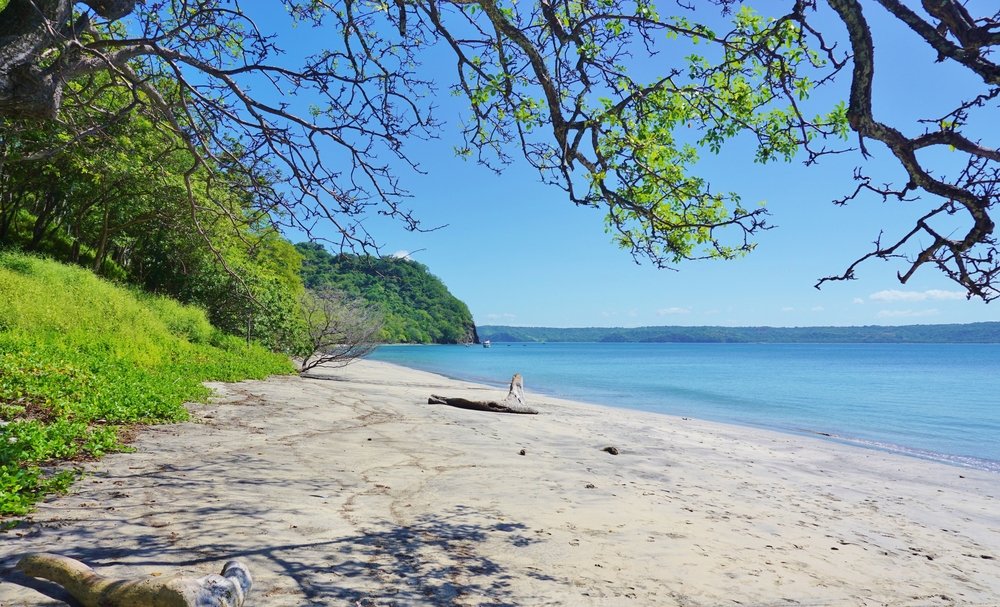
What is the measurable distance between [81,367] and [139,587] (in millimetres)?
8315

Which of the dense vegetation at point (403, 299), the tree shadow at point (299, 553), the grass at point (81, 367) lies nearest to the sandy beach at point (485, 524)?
the tree shadow at point (299, 553)

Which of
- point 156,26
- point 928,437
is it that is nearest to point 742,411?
point 928,437

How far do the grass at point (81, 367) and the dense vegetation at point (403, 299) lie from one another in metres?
3.15

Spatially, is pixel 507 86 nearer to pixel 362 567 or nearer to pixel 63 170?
pixel 362 567

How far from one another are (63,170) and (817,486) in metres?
23.9

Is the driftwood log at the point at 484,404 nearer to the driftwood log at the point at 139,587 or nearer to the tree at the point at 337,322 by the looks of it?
the tree at the point at 337,322

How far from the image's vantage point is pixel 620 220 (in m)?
5.28

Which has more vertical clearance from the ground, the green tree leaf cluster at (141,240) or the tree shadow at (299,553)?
the green tree leaf cluster at (141,240)

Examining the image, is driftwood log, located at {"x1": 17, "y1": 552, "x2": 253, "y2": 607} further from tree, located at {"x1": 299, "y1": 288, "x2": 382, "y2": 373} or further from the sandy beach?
tree, located at {"x1": 299, "y1": 288, "x2": 382, "y2": 373}

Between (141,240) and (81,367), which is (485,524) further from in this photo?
(141,240)

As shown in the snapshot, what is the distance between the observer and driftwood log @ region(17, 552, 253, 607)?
2846 mm

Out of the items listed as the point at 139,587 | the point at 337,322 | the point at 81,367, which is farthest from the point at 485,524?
the point at 337,322

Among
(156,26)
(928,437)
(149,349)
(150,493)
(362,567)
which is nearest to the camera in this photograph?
(362,567)

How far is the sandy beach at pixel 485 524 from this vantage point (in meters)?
3.79
